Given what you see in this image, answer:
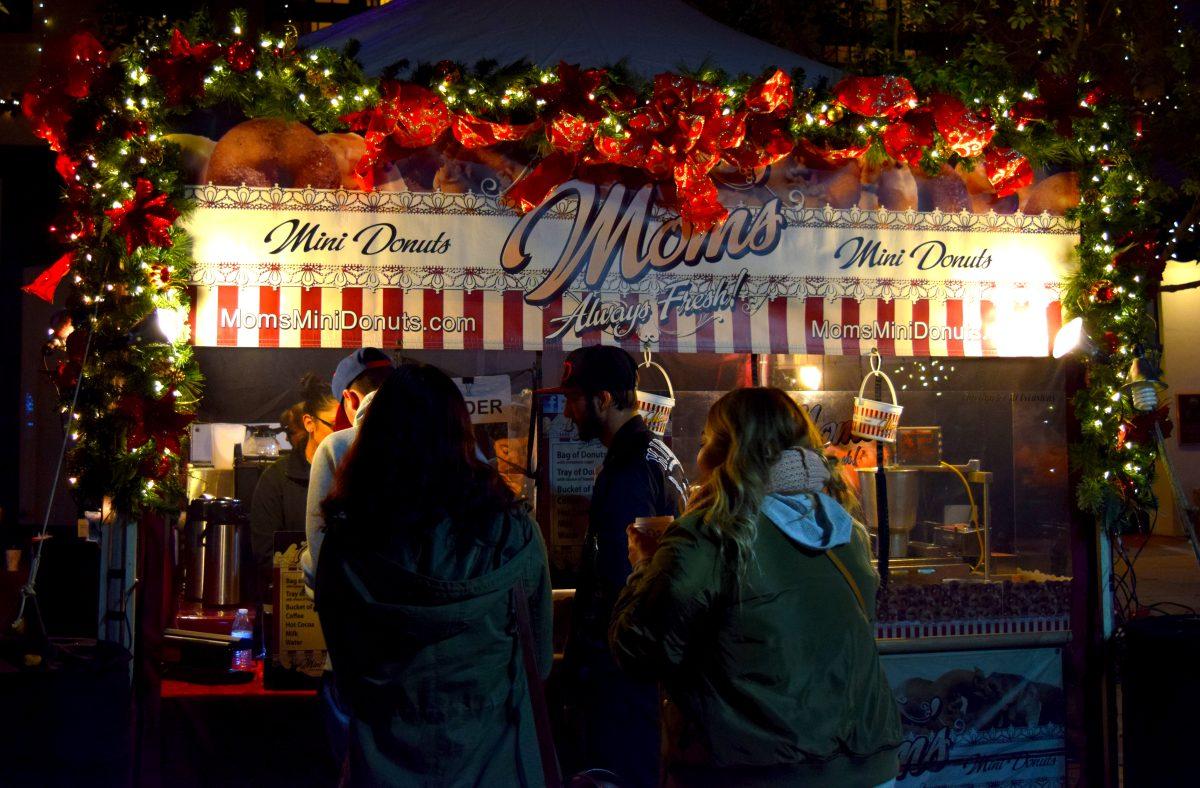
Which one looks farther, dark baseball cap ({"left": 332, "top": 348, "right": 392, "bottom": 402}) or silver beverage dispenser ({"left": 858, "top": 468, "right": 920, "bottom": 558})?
silver beverage dispenser ({"left": 858, "top": 468, "right": 920, "bottom": 558})

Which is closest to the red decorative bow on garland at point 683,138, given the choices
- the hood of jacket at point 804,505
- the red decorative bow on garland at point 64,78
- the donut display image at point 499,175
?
the donut display image at point 499,175

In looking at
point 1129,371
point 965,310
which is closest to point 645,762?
point 965,310

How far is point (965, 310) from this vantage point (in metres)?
5.52

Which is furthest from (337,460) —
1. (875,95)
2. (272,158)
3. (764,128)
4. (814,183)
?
(875,95)

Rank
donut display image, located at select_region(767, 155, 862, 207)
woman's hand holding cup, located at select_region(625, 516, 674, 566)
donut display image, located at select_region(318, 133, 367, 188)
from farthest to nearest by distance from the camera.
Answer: donut display image, located at select_region(767, 155, 862, 207), donut display image, located at select_region(318, 133, 367, 188), woman's hand holding cup, located at select_region(625, 516, 674, 566)

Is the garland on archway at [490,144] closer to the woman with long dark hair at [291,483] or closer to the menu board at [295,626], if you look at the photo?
the menu board at [295,626]

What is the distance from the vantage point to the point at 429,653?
263 cm

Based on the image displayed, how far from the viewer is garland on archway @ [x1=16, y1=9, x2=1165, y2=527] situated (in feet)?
14.5

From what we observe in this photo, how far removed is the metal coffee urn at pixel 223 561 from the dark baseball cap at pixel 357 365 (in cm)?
154

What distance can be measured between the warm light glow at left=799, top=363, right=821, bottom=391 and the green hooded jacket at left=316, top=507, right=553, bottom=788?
15.9 feet

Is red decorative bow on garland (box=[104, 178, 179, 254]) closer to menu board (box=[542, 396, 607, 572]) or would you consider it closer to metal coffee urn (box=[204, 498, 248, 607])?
metal coffee urn (box=[204, 498, 248, 607])

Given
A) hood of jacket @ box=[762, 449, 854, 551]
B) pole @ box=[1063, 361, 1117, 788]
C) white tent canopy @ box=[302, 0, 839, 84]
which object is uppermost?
white tent canopy @ box=[302, 0, 839, 84]

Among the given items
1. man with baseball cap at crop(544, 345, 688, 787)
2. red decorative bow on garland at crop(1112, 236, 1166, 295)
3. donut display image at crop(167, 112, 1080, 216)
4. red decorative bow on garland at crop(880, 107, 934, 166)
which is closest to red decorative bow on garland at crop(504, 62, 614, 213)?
donut display image at crop(167, 112, 1080, 216)

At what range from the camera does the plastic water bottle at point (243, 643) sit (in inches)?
200
